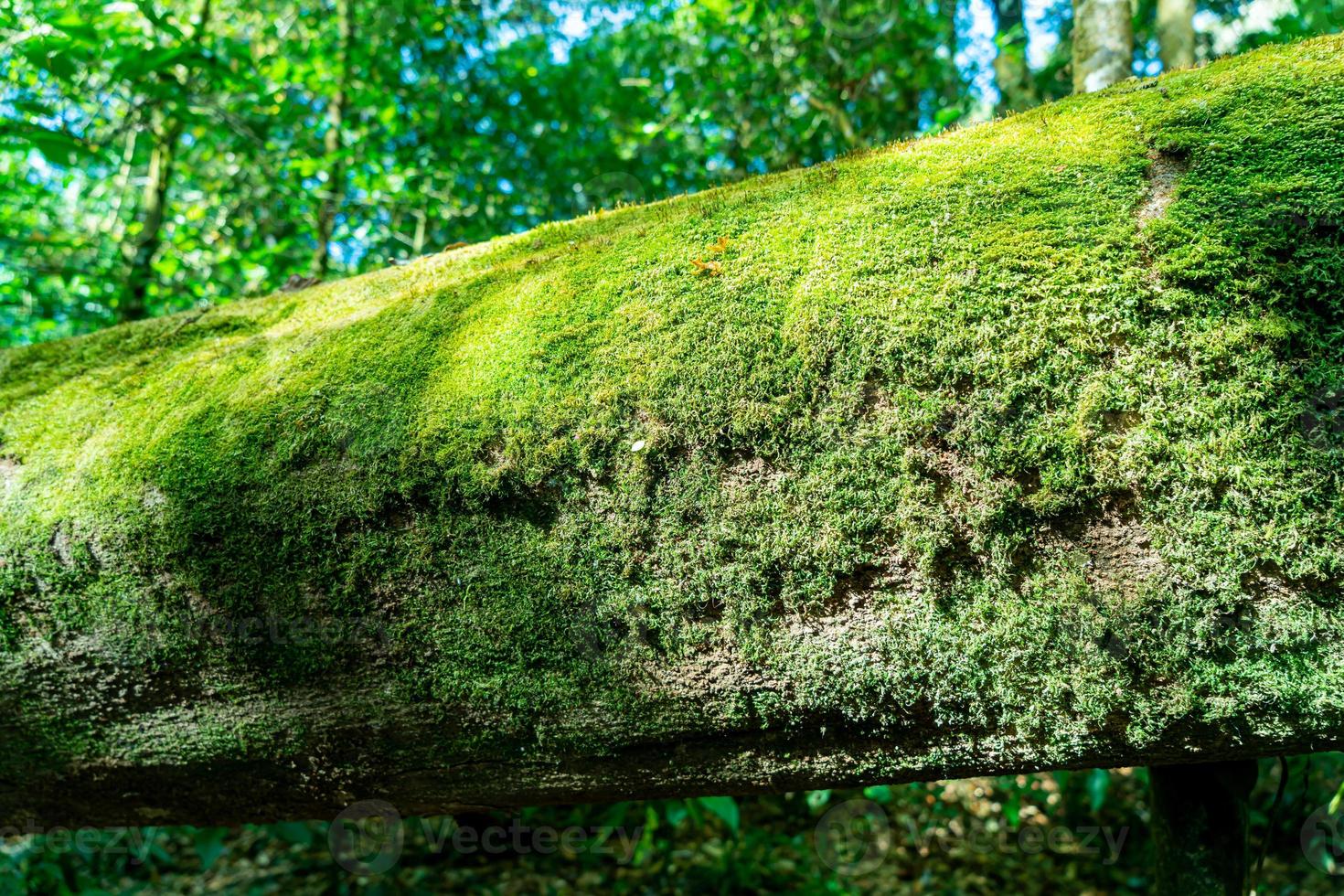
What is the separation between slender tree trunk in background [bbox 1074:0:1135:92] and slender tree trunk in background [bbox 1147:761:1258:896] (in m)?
2.63

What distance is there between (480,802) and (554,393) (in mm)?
888

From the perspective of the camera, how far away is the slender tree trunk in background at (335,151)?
532 centimetres

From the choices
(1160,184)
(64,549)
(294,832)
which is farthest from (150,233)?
(1160,184)

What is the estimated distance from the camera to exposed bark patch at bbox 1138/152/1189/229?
50.3 inches

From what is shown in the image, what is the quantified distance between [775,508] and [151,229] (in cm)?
510

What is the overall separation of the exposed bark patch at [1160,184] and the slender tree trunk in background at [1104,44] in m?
2.16

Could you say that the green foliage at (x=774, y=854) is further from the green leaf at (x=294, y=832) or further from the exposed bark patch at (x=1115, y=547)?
the exposed bark patch at (x=1115, y=547)

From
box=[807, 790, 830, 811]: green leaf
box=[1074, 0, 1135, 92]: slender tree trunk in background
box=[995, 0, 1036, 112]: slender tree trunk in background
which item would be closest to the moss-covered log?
box=[1074, 0, 1135, 92]: slender tree trunk in background

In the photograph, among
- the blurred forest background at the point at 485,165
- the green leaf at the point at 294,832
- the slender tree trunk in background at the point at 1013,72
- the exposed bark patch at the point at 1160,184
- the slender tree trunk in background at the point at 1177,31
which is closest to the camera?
the exposed bark patch at the point at 1160,184

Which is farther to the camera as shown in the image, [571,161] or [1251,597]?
[571,161]

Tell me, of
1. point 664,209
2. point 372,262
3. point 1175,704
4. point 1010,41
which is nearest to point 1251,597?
point 1175,704

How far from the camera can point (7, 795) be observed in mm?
1827

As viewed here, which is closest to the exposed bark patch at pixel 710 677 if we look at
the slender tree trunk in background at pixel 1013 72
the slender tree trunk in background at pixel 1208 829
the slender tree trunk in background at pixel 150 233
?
the slender tree trunk in background at pixel 1208 829

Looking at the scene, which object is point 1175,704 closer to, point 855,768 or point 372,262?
point 855,768
